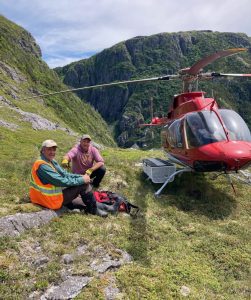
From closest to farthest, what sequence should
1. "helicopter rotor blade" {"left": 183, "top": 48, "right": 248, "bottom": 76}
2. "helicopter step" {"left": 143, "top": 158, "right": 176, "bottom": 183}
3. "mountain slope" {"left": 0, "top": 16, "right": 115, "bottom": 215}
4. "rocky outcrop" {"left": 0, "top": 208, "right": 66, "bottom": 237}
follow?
"rocky outcrop" {"left": 0, "top": 208, "right": 66, "bottom": 237} < "helicopter rotor blade" {"left": 183, "top": 48, "right": 248, "bottom": 76} < "mountain slope" {"left": 0, "top": 16, "right": 115, "bottom": 215} < "helicopter step" {"left": 143, "top": 158, "right": 176, "bottom": 183}

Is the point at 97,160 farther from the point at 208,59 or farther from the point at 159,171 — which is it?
the point at 208,59

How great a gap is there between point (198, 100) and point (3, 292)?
34.5ft

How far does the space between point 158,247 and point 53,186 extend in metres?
3.05

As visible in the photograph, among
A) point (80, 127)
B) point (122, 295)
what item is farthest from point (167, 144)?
point (80, 127)

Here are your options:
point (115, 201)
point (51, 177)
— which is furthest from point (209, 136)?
point (51, 177)

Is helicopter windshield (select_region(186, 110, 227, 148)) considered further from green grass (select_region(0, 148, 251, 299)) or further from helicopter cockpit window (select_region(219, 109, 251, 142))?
green grass (select_region(0, 148, 251, 299))

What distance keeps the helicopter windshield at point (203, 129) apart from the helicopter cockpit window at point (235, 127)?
282 mm

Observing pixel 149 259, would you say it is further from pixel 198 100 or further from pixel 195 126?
pixel 198 100

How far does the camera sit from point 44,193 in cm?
959

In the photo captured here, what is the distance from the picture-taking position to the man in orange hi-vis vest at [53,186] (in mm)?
9320

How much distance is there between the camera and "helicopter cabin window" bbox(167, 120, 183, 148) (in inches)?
564

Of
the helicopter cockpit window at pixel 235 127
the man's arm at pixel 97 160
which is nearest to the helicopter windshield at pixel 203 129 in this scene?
the helicopter cockpit window at pixel 235 127

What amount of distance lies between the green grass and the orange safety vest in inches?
18.2

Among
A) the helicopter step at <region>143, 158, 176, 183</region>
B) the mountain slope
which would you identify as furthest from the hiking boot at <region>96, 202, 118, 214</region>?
the helicopter step at <region>143, 158, 176, 183</region>
